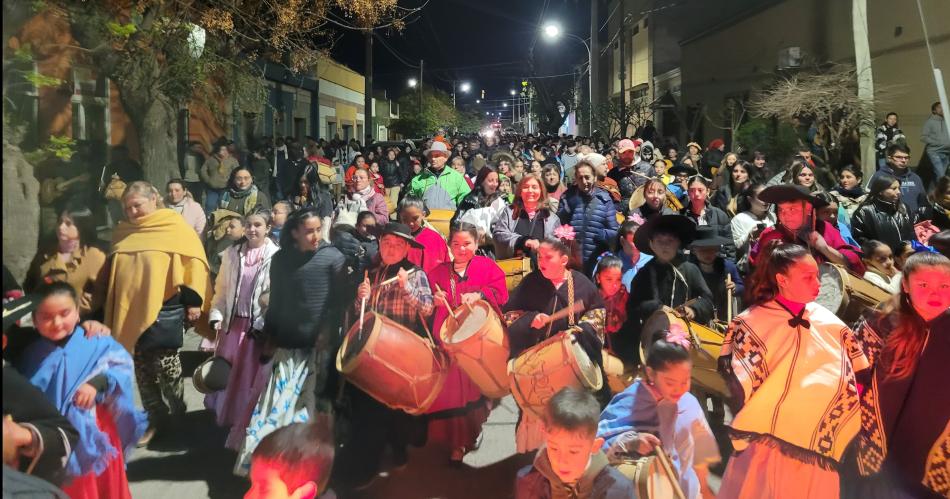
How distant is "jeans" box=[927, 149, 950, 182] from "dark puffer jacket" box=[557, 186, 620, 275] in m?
3.95

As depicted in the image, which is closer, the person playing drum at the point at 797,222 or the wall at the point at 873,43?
the person playing drum at the point at 797,222

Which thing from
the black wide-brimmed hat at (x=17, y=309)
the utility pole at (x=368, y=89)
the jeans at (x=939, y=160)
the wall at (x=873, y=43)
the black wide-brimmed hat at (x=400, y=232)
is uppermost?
the wall at (x=873, y=43)

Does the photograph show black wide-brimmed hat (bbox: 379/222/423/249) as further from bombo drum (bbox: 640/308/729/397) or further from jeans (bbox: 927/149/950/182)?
jeans (bbox: 927/149/950/182)

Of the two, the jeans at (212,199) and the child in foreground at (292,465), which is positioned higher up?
the jeans at (212,199)

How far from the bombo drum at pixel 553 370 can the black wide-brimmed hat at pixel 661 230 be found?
627mm

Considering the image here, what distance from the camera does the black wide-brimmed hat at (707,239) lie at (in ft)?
13.3

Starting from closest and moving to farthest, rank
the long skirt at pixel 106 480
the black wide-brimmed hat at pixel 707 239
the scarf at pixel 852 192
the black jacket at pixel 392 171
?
1. the long skirt at pixel 106 480
2. the black wide-brimmed hat at pixel 707 239
3. the scarf at pixel 852 192
4. the black jacket at pixel 392 171

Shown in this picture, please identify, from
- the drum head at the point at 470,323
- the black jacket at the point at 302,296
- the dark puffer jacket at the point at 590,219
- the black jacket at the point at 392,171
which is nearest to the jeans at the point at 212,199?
the black jacket at the point at 302,296

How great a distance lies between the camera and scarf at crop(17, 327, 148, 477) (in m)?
2.88

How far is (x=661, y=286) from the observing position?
12.9ft

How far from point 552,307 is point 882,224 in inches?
88.7

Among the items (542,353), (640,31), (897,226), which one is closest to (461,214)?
(542,353)

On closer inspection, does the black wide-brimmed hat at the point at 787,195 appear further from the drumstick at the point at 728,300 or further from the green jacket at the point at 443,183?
the green jacket at the point at 443,183

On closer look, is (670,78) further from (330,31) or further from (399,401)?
(399,401)
